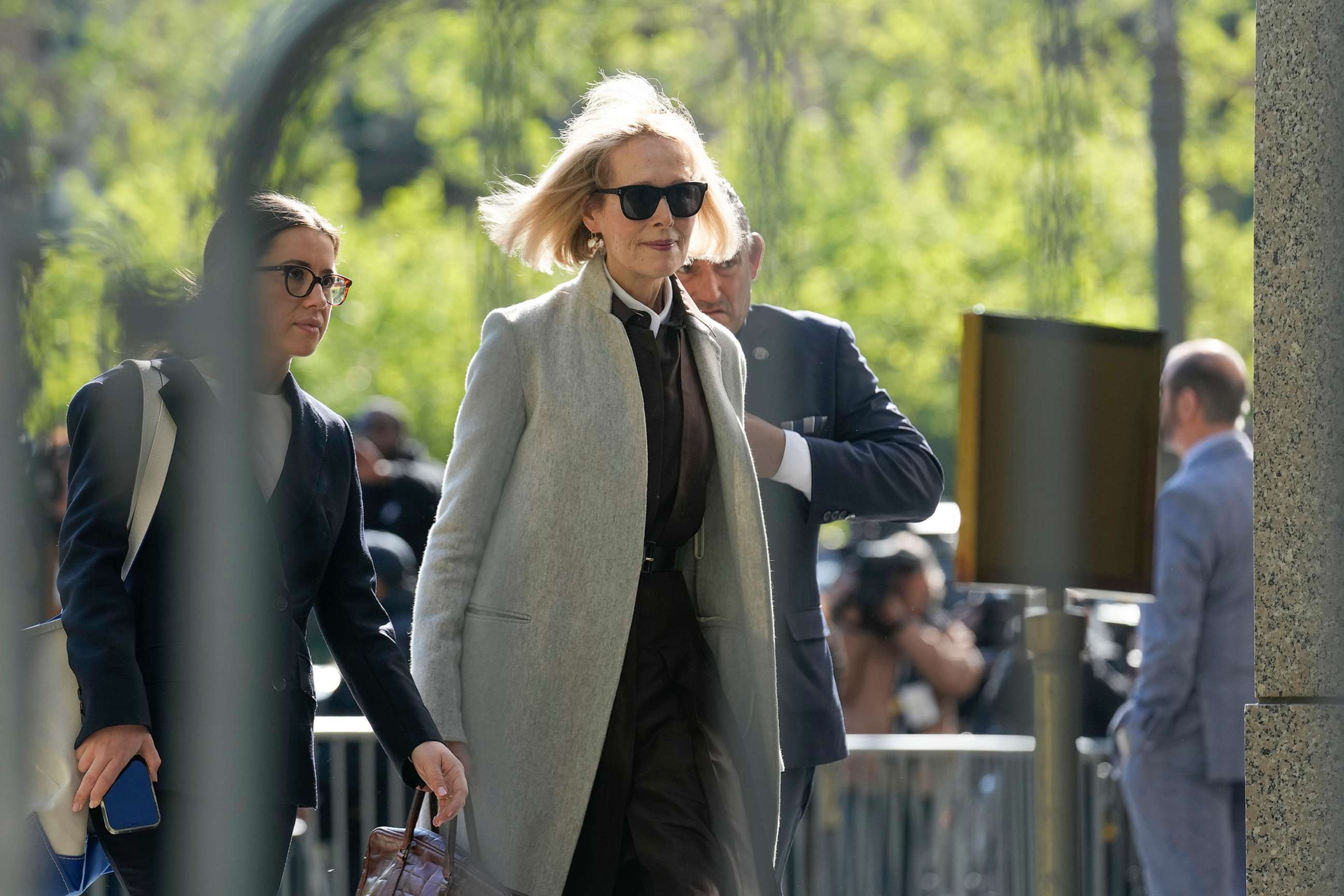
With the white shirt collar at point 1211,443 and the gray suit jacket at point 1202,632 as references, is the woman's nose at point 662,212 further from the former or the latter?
the white shirt collar at point 1211,443

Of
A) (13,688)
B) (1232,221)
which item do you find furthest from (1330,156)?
Answer: (1232,221)

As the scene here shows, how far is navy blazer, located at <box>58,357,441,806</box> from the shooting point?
2.90 meters

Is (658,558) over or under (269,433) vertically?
under

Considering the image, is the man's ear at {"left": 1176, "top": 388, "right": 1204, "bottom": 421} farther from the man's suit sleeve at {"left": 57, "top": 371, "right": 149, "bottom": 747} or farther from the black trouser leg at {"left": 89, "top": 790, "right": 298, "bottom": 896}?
the man's suit sleeve at {"left": 57, "top": 371, "right": 149, "bottom": 747}

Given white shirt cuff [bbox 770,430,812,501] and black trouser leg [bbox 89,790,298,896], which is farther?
white shirt cuff [bbox 770,430,812,501]

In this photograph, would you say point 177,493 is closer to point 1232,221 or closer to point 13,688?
point 13,688

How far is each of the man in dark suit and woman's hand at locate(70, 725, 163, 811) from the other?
1235 millimetres

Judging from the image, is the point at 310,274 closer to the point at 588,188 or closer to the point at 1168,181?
the point at 588,188

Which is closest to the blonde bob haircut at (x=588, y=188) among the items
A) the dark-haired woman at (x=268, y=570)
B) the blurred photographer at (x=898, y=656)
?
the dark-haired woman at (x=268, y=570)

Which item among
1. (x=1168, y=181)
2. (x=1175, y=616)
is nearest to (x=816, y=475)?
(x=1175, y=616)

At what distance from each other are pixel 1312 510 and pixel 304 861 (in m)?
3.60

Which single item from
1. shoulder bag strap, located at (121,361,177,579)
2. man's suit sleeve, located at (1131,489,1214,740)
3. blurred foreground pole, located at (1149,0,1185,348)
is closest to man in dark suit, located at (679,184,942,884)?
shoulder bag strap, located at (121,361,177,579)

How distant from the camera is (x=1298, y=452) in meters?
3.25

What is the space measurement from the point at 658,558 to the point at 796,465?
18.4 inches
